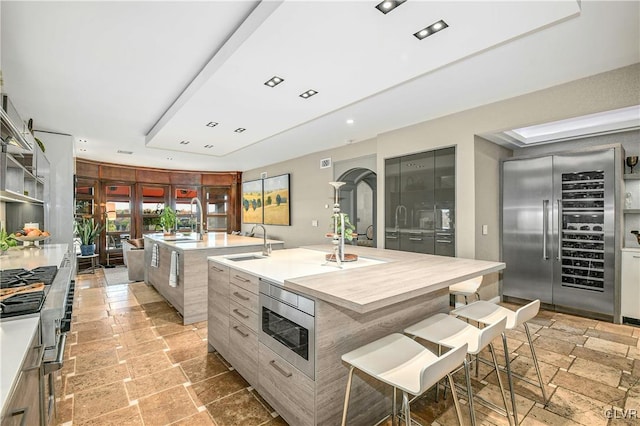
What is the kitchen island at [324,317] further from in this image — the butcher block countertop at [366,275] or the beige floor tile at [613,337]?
the beige floor tile at [613,337]

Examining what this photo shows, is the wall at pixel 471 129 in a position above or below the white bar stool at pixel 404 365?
above

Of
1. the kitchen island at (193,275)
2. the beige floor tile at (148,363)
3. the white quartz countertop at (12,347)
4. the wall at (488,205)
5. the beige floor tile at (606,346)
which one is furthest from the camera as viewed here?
the wall at (488,205)

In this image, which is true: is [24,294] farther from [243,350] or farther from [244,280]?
[243,350]

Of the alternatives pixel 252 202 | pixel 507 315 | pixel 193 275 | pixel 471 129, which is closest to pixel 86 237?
pixel 252 202

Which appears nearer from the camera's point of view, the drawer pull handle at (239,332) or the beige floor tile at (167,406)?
the beige floor tile at (167,406)

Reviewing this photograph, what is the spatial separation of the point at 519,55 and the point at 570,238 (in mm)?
2747

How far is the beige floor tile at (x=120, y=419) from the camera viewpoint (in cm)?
188

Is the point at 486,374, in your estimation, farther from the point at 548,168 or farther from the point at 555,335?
the point at 548,168

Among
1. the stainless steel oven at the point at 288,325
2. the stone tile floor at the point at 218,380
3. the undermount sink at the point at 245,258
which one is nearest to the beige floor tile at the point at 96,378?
the stone tile floor at the point at 218,380

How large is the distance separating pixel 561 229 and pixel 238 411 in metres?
4.28

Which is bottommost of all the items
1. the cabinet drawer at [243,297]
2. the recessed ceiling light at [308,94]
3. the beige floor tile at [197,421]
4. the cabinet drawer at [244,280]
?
the beige floor tile at [197,421]

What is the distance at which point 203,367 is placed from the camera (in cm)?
254

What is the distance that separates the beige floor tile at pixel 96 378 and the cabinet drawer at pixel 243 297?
1.07 metres

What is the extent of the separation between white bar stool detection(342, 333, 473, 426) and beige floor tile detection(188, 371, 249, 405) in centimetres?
106
